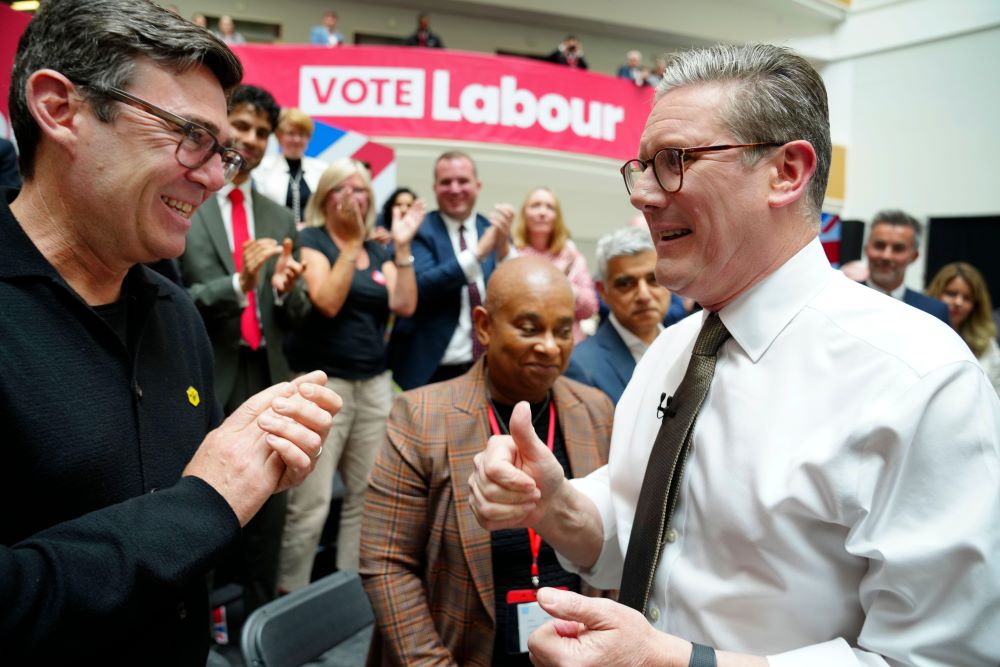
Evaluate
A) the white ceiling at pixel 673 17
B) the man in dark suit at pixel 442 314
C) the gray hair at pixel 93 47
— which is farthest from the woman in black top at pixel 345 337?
the white ceiling at pixel 673 17

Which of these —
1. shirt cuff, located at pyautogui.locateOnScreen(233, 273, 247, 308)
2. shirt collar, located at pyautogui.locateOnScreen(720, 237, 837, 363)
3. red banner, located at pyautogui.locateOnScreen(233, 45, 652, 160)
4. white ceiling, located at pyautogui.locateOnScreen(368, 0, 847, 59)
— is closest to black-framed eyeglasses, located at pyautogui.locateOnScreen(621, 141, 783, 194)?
shirt collar, located at pyautogui.locateOnScreen(720, 237, 837, 363)

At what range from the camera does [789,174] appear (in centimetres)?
121

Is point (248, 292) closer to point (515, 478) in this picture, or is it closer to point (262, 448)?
point (262, 448)

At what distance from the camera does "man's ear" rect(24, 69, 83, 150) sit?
115cm

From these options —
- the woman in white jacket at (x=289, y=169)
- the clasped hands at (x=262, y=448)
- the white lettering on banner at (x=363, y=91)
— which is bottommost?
the clasped hands at (x=262, y=448)

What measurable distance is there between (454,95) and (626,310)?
630 centimetres

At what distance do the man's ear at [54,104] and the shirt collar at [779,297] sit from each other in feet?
3.70

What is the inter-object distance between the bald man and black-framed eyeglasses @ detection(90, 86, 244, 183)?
884 millimetres

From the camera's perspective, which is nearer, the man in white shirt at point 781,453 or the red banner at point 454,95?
the man in white shirt at point 781,453

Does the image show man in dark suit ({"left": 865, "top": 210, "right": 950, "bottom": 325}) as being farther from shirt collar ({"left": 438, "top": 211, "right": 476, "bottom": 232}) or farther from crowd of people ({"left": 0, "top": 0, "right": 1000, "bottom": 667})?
crowd of people ({"left": 0, "top": 0, "right": 1000, "bottom": 667})

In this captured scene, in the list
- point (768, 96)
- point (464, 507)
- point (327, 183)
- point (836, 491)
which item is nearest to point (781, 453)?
point (836, 491)

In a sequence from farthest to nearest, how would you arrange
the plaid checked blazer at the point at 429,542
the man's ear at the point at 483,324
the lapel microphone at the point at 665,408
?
1. the man's ear at the point at 483,324
2. the plaid checked blazer at the point at 429,542
3. the lapel microphone at the point at 665,408

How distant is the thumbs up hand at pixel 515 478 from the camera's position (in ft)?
4.06

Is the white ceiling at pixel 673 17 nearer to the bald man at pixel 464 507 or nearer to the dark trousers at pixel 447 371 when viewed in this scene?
the dark trousers at pixel 447 371
